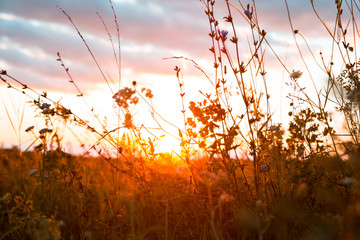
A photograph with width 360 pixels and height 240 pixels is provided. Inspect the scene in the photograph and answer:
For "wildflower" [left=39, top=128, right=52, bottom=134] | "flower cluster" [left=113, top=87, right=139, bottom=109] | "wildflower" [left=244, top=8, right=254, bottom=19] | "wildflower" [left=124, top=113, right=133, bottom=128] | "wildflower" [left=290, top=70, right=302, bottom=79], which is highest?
"wildflower" [left=244, top=8, right=254, bottom=19]

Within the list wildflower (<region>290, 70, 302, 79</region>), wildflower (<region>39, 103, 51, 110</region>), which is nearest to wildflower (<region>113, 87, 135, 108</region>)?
wildflower (<region>39, 103, 51, 110</region>)

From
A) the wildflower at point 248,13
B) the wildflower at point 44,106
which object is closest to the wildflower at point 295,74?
the wildflower at point 248,13

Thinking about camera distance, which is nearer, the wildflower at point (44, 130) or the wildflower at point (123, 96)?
the wildflower at point (123, 96)

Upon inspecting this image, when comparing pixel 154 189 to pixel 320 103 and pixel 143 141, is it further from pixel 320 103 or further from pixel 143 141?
pixel 320 103

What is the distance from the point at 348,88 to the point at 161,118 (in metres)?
1.58

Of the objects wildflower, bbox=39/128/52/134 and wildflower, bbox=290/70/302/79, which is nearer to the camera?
wildflower, bbox=290/70/302/79

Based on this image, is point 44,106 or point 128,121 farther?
point 44,106

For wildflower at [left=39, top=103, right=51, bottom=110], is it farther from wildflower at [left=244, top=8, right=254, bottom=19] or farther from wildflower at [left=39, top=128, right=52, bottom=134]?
wildflower at [left=244, top=8, right=254, bottom=19]

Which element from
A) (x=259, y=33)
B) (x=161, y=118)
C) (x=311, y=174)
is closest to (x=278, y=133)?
(x=311, y=174)

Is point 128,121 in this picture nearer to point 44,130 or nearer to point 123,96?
point 123,96

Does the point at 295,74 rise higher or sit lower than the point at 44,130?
higher

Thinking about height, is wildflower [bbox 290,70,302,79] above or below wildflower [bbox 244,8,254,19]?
below

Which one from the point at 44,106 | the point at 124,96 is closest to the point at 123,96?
the point at 124,96

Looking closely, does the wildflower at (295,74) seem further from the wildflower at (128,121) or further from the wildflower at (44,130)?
the wildflower at (44,130)
